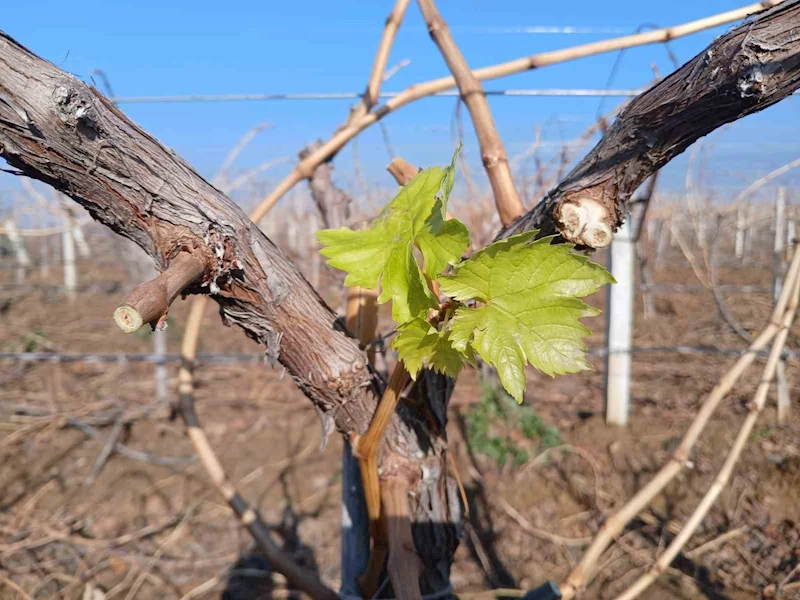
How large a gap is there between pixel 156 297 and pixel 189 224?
0.13 metres

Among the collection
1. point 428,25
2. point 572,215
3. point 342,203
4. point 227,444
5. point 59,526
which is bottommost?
point 59,526

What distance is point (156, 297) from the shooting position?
0.40m

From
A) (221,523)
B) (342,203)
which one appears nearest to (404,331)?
(342,203)

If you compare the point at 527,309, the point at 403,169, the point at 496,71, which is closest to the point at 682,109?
the point at 527,309

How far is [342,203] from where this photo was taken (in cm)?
107

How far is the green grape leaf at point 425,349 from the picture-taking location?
469mm

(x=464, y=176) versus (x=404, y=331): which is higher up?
(x=464, y=176)

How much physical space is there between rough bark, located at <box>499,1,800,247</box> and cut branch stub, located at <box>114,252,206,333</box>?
1.04 feet

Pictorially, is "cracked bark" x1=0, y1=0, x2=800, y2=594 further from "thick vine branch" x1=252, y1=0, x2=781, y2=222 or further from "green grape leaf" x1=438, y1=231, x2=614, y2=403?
"thick vine branch" x1=252, y1=0, x2=781, y2=222

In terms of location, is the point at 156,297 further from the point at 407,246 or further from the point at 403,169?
the point at 403,169

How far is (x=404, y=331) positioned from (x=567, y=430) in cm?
289

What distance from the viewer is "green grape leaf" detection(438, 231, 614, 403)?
1.42 ft

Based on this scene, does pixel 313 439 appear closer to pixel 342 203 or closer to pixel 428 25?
pixel 342 203

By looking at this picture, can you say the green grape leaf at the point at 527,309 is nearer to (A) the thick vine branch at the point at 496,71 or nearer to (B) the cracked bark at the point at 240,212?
(B) the cracked bark at the point at 240,212
